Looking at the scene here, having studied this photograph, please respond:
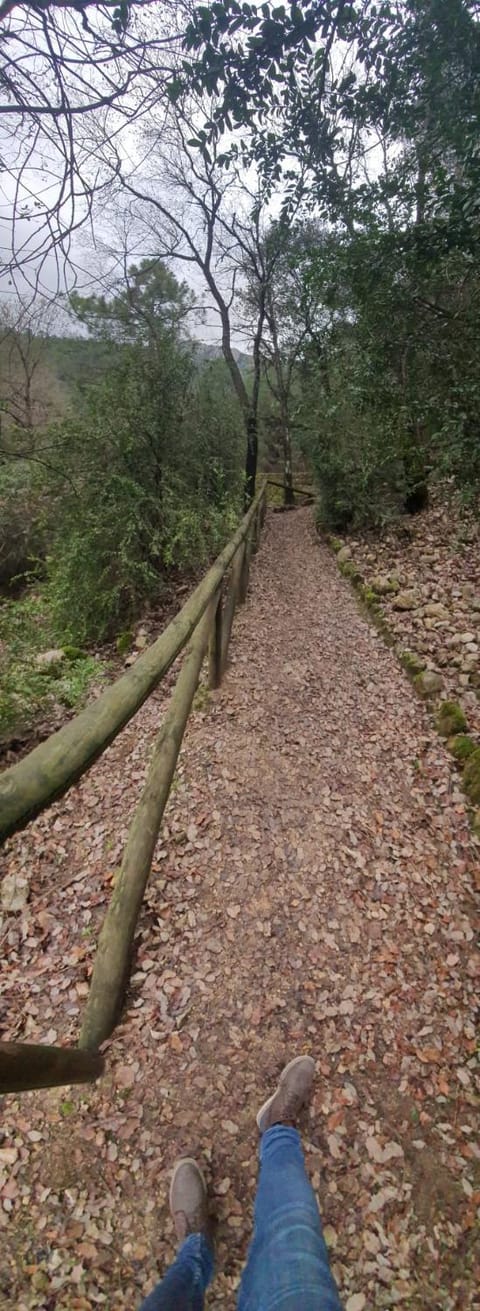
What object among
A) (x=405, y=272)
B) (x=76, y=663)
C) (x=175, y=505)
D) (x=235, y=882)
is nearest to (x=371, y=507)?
(x=175, y=505)

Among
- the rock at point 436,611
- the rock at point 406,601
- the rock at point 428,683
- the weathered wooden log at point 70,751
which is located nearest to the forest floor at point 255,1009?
the rock at point 428,683

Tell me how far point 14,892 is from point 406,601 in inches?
179

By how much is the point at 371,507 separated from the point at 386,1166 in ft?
24.9

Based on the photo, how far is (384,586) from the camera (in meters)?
5.84

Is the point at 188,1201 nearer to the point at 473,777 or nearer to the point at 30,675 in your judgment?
the point at 473,777

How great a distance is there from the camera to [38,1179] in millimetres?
1472

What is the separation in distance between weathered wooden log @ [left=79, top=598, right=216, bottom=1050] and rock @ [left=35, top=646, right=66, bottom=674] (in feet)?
9.08

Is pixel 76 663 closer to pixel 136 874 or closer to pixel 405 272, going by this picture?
pixel 136 874

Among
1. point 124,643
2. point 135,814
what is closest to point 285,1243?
point 135,814

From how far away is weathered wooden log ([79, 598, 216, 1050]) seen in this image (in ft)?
5.79

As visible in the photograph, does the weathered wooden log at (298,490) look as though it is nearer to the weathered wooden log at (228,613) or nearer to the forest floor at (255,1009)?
the weathered wooden log at (228,613)

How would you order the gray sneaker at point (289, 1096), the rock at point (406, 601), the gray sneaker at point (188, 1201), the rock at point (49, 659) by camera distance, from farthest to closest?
the rock at point (406, 601) → the rock at point (49, 659) → the gray sneaker at point (289, 1096) → the gray sneaker at point (188, 1201)

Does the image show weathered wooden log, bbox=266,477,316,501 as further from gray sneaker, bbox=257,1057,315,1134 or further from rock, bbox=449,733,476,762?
gray sneaker, bbox=257,1057,315,1134

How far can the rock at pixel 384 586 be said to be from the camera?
19.1 feet
